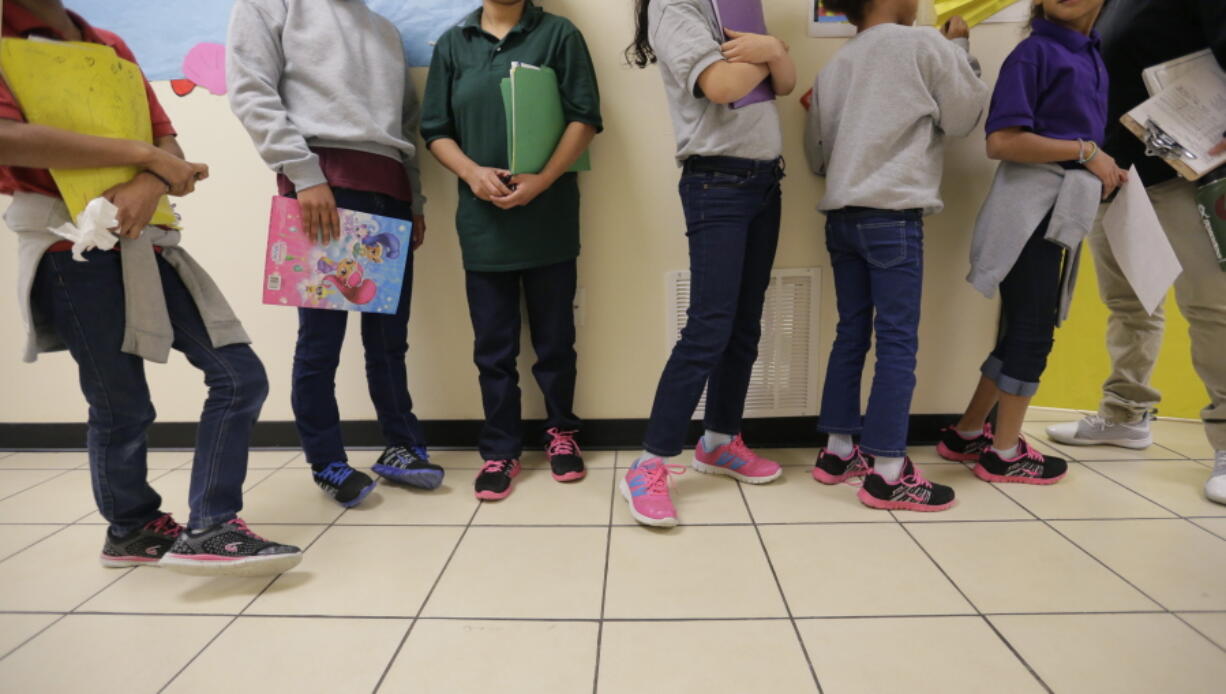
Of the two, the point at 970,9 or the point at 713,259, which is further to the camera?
the point at 970,9

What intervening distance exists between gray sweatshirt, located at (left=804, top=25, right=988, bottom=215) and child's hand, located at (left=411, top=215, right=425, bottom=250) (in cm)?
119

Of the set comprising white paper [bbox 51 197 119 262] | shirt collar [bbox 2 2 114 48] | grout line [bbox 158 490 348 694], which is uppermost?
shirt collar [bbox 2 2 114 48]

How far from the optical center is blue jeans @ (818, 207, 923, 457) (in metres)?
1.47

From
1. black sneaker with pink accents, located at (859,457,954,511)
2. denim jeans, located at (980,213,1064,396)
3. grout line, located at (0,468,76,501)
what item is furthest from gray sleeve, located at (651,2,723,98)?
grout line, located at (0,468,76,501)

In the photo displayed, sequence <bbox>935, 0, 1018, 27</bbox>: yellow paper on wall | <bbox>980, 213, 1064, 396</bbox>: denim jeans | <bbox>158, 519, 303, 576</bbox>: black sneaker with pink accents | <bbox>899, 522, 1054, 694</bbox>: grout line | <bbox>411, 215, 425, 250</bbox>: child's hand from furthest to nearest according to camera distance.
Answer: <bbox>411, 215, 425, 250</bbox>: child's hand
<bbox>935, 0, 1018, 27</bbox>: yellow paper on wall
<bbox>980, 213, 1064, 396</bbox>: denim jeans
<bbox>158, 519, 303, 576</bbox>: black sneaker with pink accents
<bbox>899, 522, 1054, 694</bbox>: grout line

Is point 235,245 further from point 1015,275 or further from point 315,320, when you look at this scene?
point 1015,275

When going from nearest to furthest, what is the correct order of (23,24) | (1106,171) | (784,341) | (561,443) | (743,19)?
(23,24)
(743,19)
(1106,171)
(561,443)
(784,341)

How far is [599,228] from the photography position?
6.10 feet

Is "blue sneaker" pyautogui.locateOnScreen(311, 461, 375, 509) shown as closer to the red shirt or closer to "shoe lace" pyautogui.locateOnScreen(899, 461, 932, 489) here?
the red shirt

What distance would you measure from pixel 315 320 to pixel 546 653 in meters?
1.04

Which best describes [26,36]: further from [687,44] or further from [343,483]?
[687,44]

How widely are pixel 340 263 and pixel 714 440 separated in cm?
115

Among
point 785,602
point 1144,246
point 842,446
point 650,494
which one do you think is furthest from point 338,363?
point 1144,246

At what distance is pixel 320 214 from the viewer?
1.46 m
